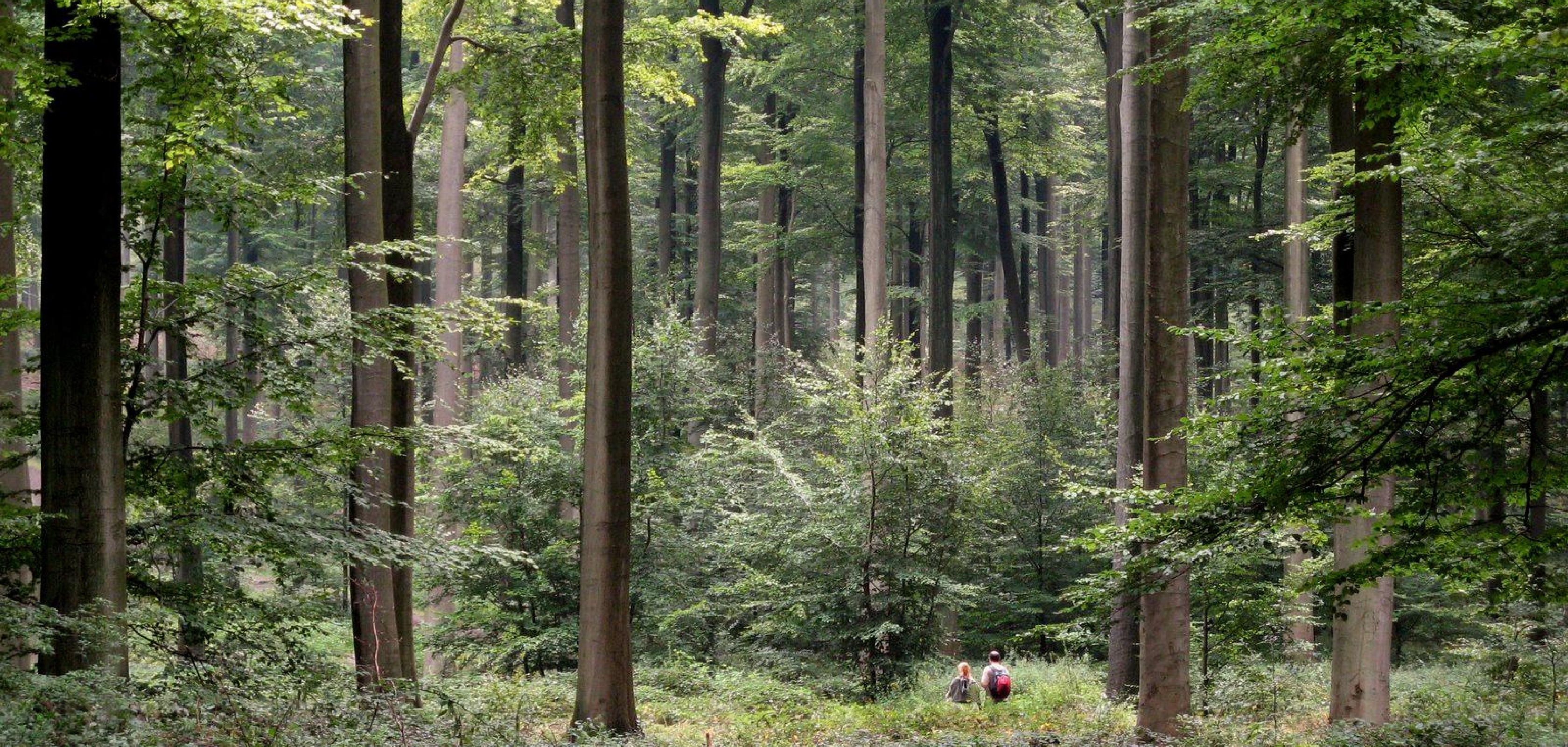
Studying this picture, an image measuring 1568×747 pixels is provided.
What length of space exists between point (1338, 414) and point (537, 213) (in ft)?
108

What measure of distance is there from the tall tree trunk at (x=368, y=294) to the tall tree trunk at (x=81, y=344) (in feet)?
10.8

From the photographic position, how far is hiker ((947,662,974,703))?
1451cm

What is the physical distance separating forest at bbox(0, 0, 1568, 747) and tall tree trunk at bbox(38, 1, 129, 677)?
0.09 ft

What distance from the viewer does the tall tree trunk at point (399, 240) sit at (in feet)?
37.1

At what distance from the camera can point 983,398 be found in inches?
977

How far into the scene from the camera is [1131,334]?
1409 cm

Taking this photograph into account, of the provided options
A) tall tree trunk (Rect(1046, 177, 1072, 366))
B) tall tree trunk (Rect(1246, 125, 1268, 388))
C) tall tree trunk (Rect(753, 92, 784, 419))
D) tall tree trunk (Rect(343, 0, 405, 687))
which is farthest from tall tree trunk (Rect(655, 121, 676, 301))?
tall tree trunk (Rect(343, 0, 405, 687))

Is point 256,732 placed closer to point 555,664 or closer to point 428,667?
point 555,664

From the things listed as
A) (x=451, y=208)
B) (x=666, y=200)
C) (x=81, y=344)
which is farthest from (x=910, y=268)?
(x=81, y=344)

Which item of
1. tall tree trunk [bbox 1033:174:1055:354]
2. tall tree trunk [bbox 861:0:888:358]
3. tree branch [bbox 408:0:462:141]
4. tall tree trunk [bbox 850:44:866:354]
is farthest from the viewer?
tall tree trunk [bbox 1033:174:1055:354]

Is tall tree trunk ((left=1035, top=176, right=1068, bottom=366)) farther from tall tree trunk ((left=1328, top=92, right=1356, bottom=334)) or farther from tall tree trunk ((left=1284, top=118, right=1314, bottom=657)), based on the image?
tall tree trunk ((left=1328, top=92, right=1356, bottom=334))

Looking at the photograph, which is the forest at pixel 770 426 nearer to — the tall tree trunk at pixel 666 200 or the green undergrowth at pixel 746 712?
the green undergrowth at pixel 746 712

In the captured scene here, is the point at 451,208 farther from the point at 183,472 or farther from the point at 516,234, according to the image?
the point at 183,472

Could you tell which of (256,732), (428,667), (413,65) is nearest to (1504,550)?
(256,732)
